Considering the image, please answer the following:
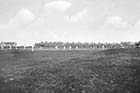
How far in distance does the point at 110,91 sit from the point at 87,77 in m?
1.96

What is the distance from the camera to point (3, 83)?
1038 cm

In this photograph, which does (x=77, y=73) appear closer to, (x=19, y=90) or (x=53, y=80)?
(x=53, y=80)

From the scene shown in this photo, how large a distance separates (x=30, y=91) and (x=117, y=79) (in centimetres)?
483

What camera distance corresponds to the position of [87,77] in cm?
1025

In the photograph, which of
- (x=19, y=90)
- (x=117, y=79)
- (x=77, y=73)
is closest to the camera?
(x=19, y=90)

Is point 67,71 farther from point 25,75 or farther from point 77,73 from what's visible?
point 25,75

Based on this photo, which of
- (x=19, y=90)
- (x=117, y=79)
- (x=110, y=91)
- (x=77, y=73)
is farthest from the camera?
(x=77, y=73)

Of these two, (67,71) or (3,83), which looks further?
(67,71)

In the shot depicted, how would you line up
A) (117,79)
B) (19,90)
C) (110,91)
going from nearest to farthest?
(110,91), (19,90), (117,79)

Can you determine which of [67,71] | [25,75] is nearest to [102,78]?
[67,71]

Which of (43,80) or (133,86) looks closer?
(133,86)

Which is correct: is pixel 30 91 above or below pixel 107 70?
below

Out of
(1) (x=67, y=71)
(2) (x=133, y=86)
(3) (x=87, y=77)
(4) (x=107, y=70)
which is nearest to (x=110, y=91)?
(2) (x=133, y=86)

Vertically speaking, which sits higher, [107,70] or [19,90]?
[107,70]
